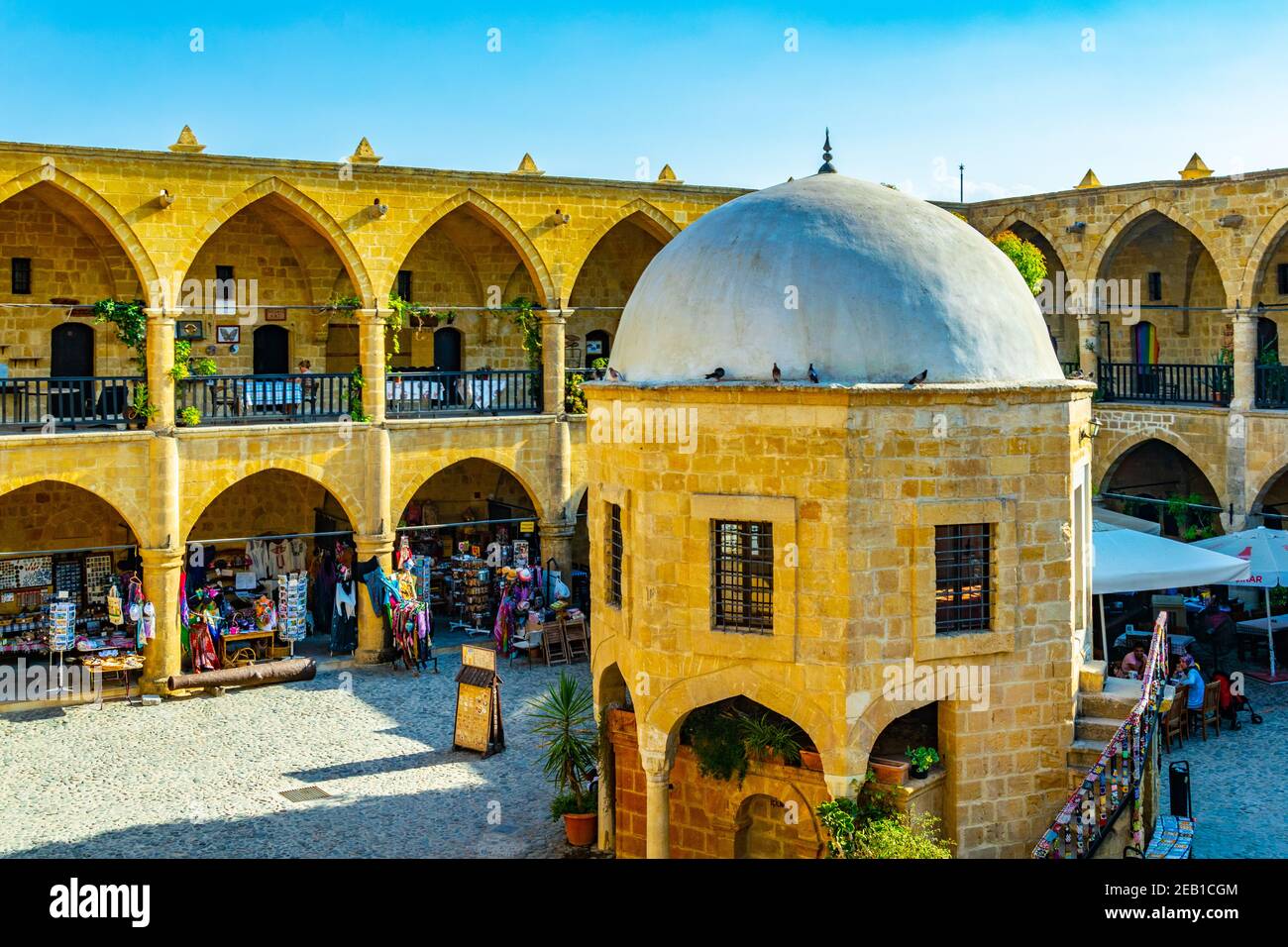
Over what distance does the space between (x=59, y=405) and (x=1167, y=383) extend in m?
18.0

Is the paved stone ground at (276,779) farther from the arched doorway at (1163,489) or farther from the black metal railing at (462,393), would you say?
the arched doorway at (1163,489)

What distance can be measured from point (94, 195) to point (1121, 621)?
15.5 m

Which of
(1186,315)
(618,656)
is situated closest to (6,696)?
(618,656)

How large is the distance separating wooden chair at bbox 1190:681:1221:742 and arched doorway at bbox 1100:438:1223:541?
5.89 meters

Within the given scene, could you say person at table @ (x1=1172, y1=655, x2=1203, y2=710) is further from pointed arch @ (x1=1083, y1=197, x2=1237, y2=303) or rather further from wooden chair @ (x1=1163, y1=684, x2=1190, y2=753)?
pointed arch @ (x1=1083, y1=197, x2=1237, y2=303)

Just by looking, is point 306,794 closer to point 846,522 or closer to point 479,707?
point 479,707

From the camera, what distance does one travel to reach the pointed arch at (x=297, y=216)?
20.3 m

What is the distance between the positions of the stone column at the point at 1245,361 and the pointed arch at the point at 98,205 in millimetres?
16401

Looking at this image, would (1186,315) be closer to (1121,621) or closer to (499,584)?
(1121,621)

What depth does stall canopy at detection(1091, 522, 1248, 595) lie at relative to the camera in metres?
17.6

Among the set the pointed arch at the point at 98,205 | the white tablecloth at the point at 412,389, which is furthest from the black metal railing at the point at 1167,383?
the pointed arch at the point at 98,205

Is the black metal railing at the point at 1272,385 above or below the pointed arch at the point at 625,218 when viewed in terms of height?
below

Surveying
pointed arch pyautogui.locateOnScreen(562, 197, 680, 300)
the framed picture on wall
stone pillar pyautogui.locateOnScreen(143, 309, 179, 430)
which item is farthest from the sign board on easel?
the framed picture on wall

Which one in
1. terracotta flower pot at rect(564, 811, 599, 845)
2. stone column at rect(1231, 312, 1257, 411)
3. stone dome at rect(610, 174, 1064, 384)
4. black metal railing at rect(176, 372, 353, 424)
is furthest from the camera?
stone column at rect(1231, 312, 1257, 411)
